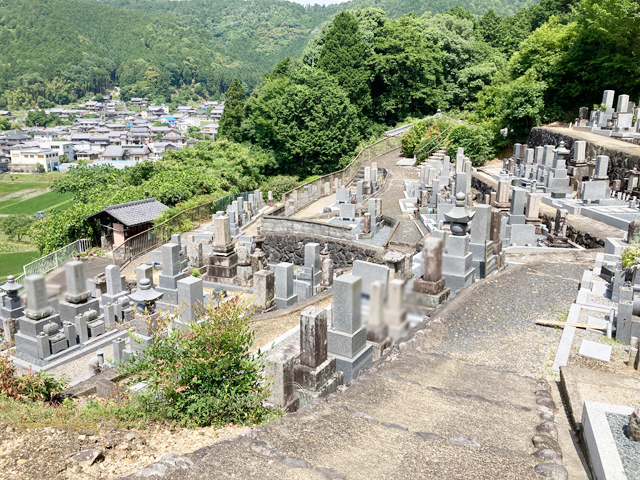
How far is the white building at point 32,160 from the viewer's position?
81619 mm

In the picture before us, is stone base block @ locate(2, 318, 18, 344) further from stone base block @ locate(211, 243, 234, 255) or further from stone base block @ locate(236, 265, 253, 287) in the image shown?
stone base block @ locate(236, 265, 253, 287)

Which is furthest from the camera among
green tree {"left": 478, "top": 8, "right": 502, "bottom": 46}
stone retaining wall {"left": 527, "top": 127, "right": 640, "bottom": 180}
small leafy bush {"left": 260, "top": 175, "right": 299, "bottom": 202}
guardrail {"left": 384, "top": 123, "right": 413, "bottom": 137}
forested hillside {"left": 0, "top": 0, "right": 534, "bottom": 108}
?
forested hillside {"left": 0, "top": 0, "right": 534, "bottom": 108}

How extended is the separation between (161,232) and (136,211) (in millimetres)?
1763

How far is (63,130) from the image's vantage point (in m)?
112

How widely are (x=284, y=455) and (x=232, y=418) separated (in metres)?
1.70

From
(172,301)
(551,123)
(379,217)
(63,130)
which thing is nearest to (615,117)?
(551,123)

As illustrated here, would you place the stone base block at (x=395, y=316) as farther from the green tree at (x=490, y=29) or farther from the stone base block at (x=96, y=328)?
the green tree at (x=490, y=29)

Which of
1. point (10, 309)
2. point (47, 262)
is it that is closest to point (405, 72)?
point (10, 309)

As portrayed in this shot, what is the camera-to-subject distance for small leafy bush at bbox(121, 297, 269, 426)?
21.9 feet

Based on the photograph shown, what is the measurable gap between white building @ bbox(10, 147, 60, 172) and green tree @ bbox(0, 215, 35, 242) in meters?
39.6

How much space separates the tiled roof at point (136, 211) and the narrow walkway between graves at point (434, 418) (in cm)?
1821

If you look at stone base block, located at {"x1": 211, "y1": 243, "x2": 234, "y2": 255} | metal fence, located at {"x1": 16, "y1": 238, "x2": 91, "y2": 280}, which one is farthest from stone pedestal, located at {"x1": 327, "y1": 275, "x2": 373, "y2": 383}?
stone base block, located at {"x1": 211, "y1": 243, "x2": 234, "y2": 255}

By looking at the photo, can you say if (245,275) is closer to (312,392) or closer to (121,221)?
(121,221)

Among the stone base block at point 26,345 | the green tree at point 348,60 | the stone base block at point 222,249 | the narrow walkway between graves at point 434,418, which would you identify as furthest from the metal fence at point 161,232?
the green tree at point 348,60
